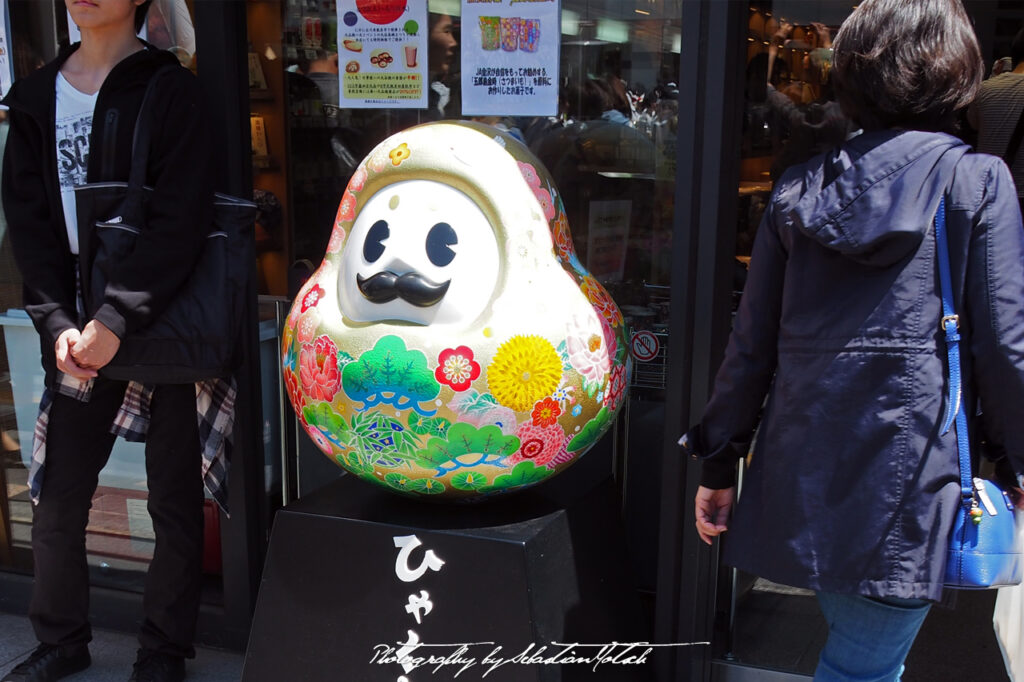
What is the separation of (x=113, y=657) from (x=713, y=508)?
2.04 metres

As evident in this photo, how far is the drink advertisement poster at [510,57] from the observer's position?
2768 mm

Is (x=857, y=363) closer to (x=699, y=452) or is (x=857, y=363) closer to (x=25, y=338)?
(x=699, y=452)

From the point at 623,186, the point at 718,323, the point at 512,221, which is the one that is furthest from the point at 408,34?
the point at 718,323

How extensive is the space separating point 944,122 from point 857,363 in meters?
0.45

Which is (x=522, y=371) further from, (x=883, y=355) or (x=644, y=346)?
(x=644, y=346)

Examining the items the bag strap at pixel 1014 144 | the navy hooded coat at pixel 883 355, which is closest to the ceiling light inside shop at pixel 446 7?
the navy hooded coat at pixel 883 355

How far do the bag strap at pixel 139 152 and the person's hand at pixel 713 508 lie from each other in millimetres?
1510

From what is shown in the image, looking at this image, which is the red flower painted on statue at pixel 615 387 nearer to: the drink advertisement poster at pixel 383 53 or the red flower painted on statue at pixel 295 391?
the red flower painted on statue at pixel 295 391

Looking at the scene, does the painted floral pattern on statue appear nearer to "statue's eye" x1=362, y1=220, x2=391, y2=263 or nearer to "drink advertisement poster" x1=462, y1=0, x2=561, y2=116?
"statue's eye" x1=362, y1=220, x2=391, y2=263

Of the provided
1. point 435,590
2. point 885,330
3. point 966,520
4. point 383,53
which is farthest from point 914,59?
point 383,53

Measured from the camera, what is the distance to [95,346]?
2.53 m

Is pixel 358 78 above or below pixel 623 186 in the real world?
above

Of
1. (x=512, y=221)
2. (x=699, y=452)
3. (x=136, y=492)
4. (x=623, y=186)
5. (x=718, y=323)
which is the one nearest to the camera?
(x=699, y=452)

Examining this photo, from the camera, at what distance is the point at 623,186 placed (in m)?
2.90
